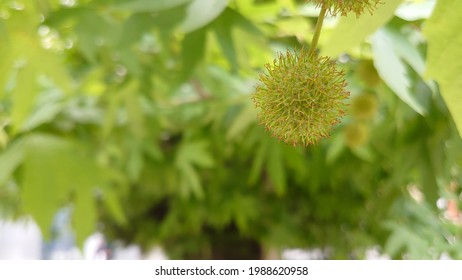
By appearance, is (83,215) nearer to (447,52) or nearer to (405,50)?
(405,50)

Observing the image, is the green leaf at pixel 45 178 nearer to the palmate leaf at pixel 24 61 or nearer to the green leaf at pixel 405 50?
the palmate leaf at pixel 24 61

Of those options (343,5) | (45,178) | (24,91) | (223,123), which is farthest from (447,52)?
(223,123)

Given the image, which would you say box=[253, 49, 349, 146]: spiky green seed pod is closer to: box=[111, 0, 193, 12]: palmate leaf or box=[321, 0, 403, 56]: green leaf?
box=[321, 0, 403, 56]: green leaf

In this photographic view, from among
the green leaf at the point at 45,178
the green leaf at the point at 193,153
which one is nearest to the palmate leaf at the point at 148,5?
the green leaf at the point at 45,178

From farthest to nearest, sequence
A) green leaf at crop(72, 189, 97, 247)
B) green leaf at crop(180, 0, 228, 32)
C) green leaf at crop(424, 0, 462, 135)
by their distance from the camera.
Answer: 1. green leaf at crop(72, 189, 97, 247)
2. green leaf at crop(180, 0, 228, 32)
3. green leaf at crop(424, 0, 462, 135)

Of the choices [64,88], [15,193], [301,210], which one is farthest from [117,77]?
[301,210]

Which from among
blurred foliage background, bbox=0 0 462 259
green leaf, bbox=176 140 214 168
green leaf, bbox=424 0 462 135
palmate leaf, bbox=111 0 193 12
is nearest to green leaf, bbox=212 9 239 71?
blurred foliage background, bbox=0 0 462 259
